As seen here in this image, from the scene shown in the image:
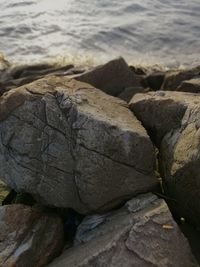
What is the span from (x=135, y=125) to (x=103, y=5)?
36.4ft

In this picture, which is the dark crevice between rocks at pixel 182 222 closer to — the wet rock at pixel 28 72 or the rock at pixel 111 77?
the rock at pixel 111 77

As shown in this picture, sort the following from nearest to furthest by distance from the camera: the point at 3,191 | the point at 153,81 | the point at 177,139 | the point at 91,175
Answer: the point at 91,175
the point at 177,139
the point at 3,191
the point at 153,81

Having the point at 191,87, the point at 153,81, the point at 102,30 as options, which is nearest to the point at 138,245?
the point at 191,87

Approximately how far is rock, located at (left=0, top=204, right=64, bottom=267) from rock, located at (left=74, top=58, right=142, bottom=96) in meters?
2.84

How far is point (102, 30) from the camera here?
1343 cm

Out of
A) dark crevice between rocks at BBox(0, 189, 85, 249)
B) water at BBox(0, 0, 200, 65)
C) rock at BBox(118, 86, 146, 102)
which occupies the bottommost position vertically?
water at BBox(0, 0, 200, 65)

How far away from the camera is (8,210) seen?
15.9 ft

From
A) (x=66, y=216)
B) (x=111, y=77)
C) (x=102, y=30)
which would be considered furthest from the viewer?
(x=102, y=30)

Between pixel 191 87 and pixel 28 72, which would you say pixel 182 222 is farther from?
pixel 28 72

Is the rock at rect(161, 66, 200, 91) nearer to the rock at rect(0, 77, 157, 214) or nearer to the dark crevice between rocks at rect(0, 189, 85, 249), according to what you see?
the rock at rect(0, 77, 157, 214)

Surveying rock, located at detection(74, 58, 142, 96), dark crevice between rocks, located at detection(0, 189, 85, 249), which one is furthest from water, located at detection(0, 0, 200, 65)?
dark crevice between rocks, located at detection(0, 189, 85, 249)

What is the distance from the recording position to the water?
12.1 metres

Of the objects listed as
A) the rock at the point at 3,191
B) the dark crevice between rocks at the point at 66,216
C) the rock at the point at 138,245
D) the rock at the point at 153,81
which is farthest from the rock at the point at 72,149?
the rock at the point at 153,81

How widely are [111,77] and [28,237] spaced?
A: 343 centimetres
